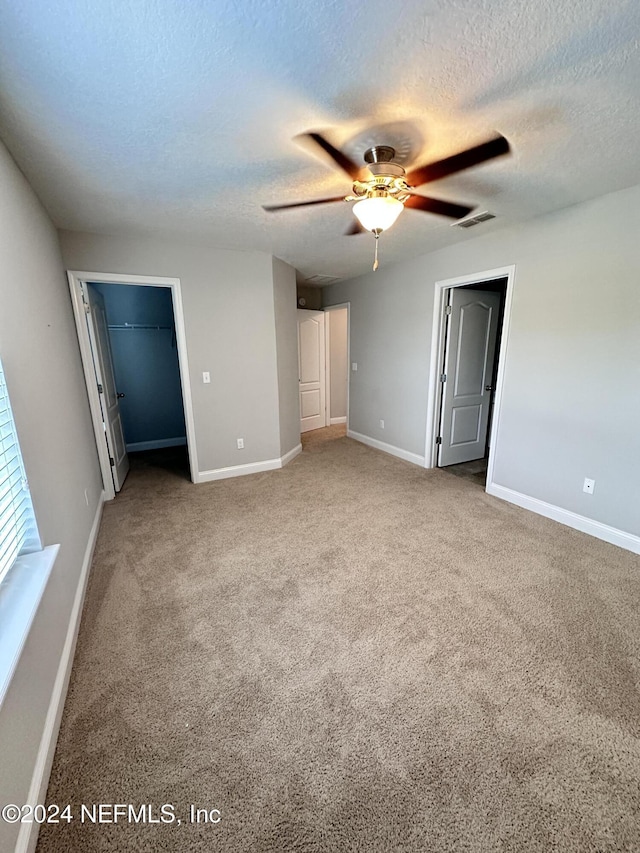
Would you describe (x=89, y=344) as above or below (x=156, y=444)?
above

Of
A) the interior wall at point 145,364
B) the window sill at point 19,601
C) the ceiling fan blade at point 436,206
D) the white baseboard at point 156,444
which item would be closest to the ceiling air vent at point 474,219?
the ceiling fan blade at point 436,206

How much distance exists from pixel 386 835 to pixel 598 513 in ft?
8.39

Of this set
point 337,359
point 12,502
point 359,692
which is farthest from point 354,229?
point 337,359

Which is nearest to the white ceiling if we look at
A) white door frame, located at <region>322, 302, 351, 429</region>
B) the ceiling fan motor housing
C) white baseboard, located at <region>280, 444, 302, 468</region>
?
the ceiling fan motor housing

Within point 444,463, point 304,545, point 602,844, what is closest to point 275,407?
point 304,545

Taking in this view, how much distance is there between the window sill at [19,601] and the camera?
3.26ft

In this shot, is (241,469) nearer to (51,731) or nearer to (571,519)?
(51,731)

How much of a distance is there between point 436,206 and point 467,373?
2121 mm

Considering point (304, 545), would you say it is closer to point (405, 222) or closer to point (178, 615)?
point (178, 615)

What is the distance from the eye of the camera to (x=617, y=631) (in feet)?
5.93

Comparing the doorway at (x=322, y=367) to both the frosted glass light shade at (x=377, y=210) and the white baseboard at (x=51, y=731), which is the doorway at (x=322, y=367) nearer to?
the frosted glass light shade at (x=377, y=210)

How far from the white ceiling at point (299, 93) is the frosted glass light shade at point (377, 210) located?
0.88 feet

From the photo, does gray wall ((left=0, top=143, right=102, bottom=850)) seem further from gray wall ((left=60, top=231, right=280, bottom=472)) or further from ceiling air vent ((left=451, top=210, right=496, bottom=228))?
ceiling air vent ((left=451, top=210, right=496, bottom=228))

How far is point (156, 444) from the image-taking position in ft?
17.0
